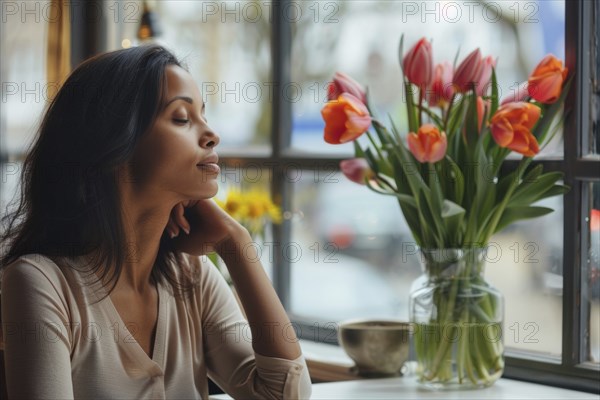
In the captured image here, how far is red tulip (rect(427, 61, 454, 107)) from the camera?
177 cm

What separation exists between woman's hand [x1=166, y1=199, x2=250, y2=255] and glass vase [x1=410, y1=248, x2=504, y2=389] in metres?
0.42

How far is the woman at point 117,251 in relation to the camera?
1394 mm

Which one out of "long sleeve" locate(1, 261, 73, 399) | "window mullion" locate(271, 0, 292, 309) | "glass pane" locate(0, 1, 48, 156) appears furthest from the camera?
"glass pane" locate(0, 1, 48, 156)

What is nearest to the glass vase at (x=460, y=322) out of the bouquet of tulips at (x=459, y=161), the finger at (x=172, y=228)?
the bouquet of tulips at (x=459, y=161)

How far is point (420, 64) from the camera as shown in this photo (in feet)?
5.72

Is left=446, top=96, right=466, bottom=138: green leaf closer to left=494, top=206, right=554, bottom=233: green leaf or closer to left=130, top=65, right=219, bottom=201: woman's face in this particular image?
left=494, top=206, right=554, bottom=233: green leaf

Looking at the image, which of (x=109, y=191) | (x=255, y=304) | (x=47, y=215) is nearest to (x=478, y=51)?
(x=255, y=304)

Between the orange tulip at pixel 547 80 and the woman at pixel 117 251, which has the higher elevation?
the orange tulip at pixel 547 80

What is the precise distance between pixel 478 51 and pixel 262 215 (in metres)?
0.84

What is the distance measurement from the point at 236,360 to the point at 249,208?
0.71 metres

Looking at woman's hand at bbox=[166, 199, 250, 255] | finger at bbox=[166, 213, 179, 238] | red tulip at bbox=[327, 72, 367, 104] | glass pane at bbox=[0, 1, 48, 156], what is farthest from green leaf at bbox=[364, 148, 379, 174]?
glass pane at bbox=[0, 1, 48, 156]

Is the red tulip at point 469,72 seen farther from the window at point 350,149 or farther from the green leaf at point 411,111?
the window at point 350,149

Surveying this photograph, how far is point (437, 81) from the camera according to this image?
5.80ft

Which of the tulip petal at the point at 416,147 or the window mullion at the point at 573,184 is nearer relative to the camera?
the tulip petal at the point at 416,147
